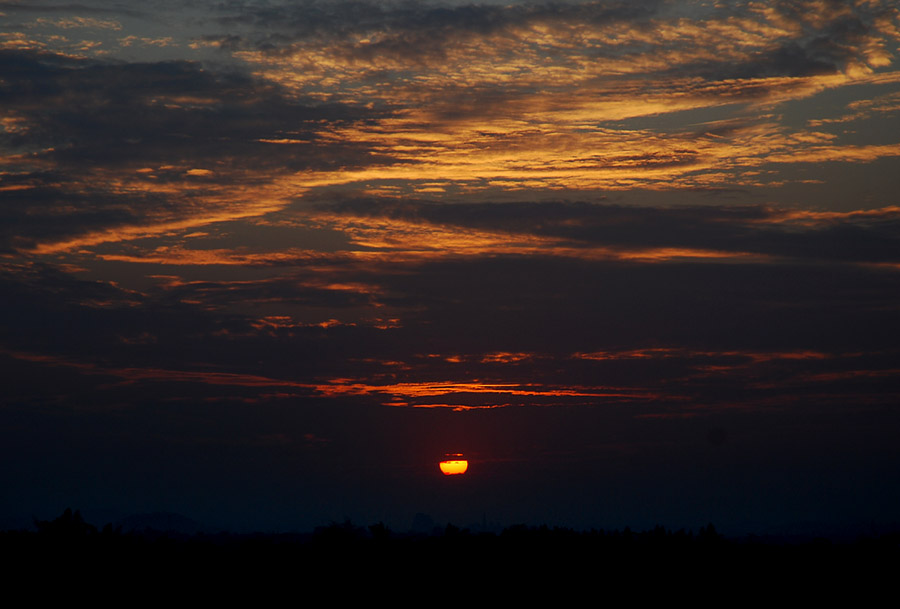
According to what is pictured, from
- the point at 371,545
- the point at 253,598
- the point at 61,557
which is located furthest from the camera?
the point at 371,545

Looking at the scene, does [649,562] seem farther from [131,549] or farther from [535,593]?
[131,549]

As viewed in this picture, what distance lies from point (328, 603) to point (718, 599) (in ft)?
39.6

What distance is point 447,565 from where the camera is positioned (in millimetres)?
34188

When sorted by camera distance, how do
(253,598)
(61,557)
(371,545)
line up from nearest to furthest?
(253,598) < (61,557) < (371,545)

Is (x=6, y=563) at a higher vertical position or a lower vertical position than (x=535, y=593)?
higher

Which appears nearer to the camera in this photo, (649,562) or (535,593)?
(535,593)

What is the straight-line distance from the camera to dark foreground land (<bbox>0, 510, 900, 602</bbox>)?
3228 centimetres

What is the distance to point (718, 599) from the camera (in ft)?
108

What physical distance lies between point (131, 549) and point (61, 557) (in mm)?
2342

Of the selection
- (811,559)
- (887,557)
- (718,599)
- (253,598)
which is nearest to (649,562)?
(718,599)

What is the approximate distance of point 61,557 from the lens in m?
33.3

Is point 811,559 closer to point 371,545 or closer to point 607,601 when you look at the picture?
point 607,601

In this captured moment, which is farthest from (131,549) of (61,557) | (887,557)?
(887,557)

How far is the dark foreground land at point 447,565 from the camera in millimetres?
32281
